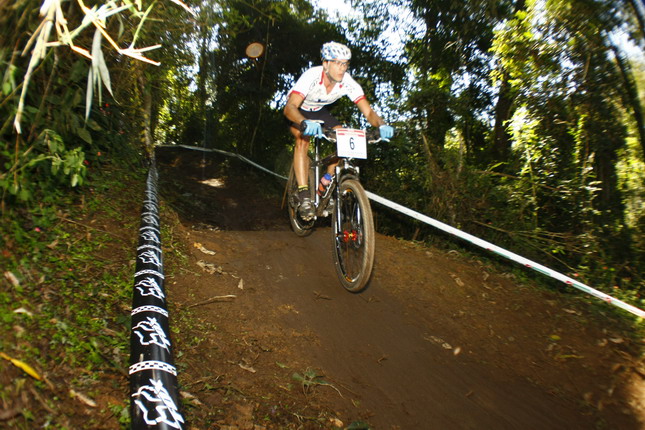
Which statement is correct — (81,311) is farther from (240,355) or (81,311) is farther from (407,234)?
(407,234)

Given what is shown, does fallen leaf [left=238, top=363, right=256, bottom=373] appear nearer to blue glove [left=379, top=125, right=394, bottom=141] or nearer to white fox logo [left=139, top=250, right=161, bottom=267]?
white fox logo [left=139, top=250, right=161, bottom=267]

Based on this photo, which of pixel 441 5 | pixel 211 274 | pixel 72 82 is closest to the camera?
pixel 72 82

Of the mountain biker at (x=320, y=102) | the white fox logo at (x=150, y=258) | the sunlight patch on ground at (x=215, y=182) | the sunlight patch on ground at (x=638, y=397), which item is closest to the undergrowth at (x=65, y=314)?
the white fox logo at (x=150, y=258)

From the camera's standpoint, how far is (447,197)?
19.7 feet

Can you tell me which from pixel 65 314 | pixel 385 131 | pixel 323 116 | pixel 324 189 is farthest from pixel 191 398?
pixel 323 116

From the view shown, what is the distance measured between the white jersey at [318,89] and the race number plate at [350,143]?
2.34 feet

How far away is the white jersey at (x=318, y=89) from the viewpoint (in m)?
4.15

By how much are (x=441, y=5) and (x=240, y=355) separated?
7417mm

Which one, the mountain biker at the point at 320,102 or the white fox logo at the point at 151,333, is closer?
the white fox logo at the point at 151,333

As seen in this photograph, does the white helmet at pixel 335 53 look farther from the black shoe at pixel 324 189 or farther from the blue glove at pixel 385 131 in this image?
the black shoe at pixel 324 189

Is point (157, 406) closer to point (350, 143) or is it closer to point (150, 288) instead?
point (150, 288)

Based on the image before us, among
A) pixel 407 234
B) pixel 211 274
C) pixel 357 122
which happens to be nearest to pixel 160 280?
pixel 211 274

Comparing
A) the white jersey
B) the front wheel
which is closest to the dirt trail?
the front wheel

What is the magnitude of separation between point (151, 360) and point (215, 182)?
24.7ft
